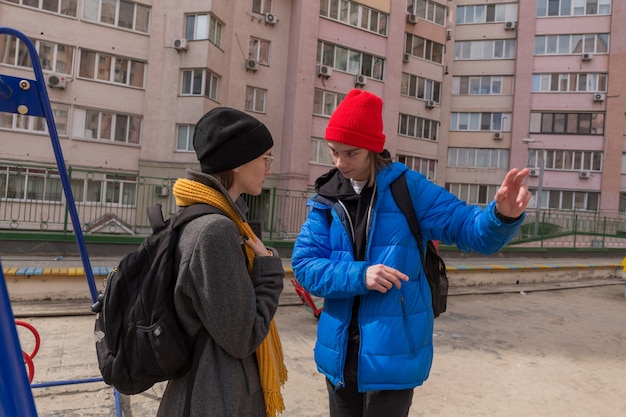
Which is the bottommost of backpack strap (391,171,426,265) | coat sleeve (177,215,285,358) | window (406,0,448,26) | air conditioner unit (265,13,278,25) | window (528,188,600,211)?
coat sleeve (177,215,285,358)

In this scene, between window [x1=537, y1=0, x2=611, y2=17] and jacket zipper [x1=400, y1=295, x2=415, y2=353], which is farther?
window [x1=537, y1=0, x2=611, y2=17]

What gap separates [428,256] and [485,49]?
37979 millimetres

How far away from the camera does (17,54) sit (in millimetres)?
18984

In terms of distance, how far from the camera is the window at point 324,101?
2457 cm

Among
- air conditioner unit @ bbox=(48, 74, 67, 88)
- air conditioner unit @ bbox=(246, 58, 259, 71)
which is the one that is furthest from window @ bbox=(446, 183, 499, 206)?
air conditioner unit @ bbox=(48, 74, 67, 88)

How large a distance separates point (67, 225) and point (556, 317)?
966 cm

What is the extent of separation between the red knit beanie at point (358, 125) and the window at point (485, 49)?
3736cm

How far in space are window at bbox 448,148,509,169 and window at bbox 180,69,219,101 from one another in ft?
69.1

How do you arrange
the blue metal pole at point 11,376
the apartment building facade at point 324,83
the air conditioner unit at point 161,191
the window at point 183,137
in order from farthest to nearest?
1. the window at point 183,137
2. the apartment building facade at point 324,83
3. the air conditioner unit at point 161,191
4. the blue metal pole at point 11,376

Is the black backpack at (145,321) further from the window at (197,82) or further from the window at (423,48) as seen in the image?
the window at (423,48)

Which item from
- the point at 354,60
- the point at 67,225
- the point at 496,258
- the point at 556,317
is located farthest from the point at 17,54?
the point at 556,317

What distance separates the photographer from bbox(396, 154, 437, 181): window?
29844 mm

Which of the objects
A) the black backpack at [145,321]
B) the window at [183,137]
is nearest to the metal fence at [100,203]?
the black backpack at [145,321]

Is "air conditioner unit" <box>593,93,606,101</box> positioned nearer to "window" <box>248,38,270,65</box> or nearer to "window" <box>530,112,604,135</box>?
"window" <box>530,112,604,135</box>
